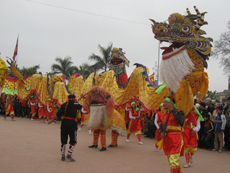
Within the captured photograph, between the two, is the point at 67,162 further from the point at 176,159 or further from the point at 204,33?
the point at 204,33

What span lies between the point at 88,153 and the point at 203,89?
12.9 ft

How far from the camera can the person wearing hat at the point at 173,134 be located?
12.8 ft

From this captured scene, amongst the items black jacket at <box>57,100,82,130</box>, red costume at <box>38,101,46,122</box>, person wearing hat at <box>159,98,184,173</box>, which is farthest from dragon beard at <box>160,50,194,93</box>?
red costume at <box>38,101,46,122</box>

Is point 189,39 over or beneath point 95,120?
over

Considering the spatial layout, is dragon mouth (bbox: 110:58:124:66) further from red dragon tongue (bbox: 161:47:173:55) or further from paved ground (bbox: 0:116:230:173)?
red dragon tongue (bbox: 161:47:173:55)

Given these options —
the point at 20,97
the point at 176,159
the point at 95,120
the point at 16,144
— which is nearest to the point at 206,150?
the point at 95,120

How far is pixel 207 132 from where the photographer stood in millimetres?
8195

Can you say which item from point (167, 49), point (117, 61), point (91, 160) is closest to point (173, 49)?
point (167, 49)

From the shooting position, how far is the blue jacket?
768cm

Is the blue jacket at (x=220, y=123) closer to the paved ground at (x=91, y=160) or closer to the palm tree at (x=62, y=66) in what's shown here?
the paved ground at (x=91, y=160)

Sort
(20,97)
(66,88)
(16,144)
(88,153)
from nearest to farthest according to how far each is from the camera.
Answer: (88,153)
(16,144)
(66,88)
(20,97)

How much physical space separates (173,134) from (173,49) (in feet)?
5.24

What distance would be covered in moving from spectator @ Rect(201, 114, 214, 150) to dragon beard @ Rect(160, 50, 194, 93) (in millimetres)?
4813

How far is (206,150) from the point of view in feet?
26.8
